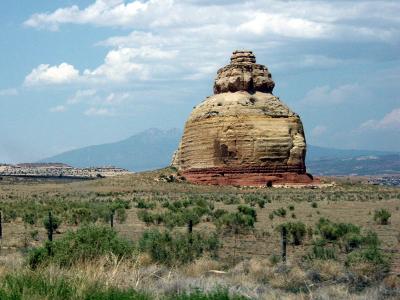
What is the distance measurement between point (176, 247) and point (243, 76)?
5937cm

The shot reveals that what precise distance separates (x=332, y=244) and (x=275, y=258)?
15.8 ft

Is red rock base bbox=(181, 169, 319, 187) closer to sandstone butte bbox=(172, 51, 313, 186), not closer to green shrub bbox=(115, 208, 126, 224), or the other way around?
sandstone butte bbox=(172, 51, 313, 186)

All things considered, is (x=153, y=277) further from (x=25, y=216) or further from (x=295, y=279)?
(x=25, y=216)

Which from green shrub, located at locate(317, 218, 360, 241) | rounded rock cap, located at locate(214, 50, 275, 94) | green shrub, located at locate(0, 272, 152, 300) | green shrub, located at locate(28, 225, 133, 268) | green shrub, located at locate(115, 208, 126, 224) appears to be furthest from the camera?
rounded rock cap, located at locate(214, 50, 275, 94)

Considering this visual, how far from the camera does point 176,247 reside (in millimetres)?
16094

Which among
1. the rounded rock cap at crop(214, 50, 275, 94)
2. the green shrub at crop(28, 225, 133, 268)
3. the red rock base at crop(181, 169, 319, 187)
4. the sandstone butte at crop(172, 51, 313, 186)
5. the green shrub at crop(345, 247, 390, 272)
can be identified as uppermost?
the rounded rock cap at crop(214, 50, 275, 94)

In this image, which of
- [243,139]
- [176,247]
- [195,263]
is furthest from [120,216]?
[243,139]

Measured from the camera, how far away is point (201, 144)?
72.5 m

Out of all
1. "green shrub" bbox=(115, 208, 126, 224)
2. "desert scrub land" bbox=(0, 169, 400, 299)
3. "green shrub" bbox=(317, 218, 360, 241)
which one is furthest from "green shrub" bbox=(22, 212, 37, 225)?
"green shrub" bbox=(317, 218, 360, 241)

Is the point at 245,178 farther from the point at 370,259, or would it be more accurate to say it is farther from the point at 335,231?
the point at 370,259

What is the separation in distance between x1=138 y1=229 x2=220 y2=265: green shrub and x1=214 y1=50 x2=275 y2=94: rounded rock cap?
5762 cm

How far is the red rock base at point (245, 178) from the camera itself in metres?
69.2

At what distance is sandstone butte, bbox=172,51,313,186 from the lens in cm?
7019

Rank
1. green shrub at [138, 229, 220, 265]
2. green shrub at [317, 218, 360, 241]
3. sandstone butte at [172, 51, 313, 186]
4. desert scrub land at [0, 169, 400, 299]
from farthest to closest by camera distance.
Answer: sandstone butte at [172, 51, 313, 186]
green shrub at [317, 218, 360, 241]
green shrub at [138, 229, 220, 265]
desert scrub land at [0, 169, 400, 299]
